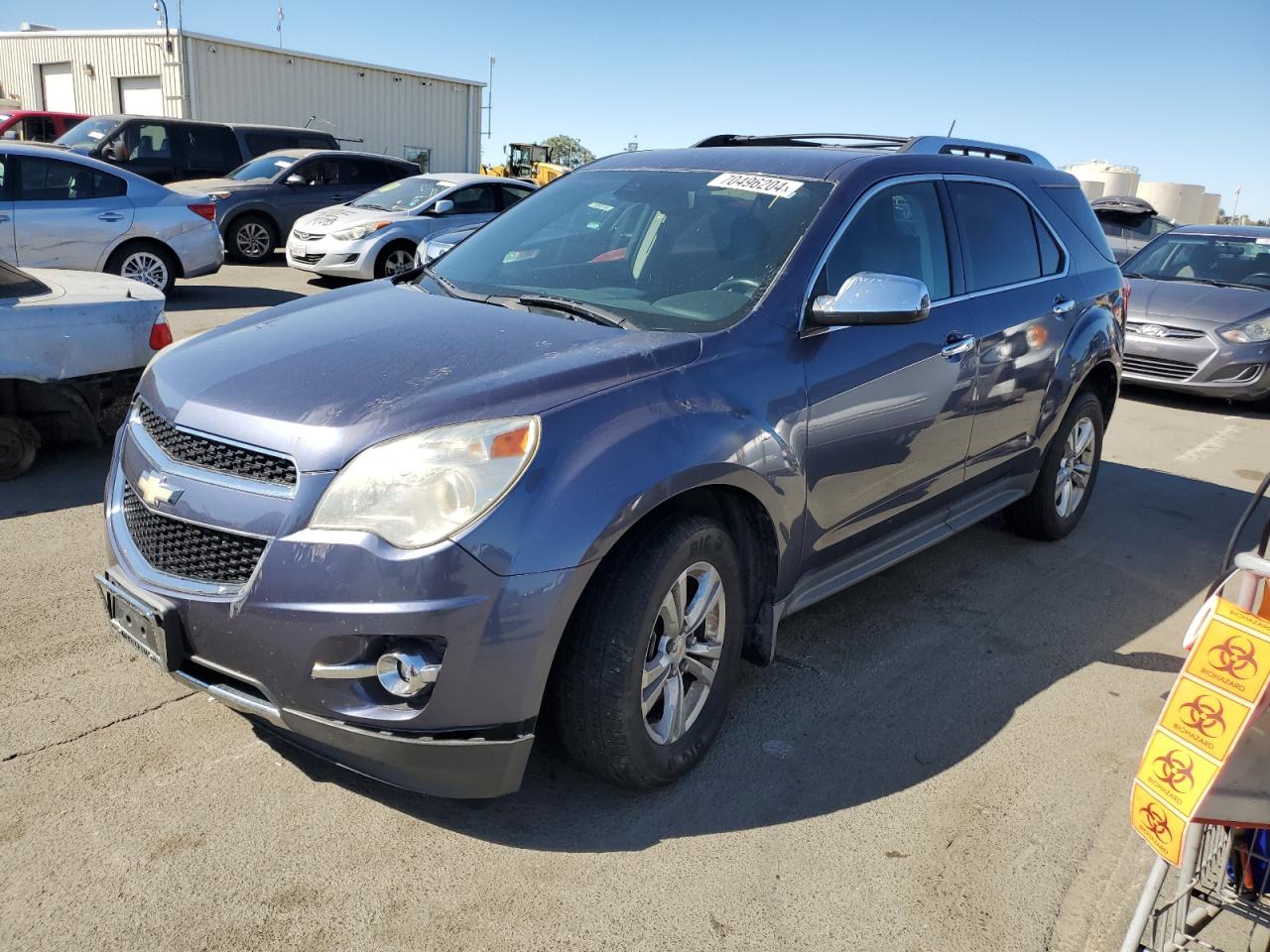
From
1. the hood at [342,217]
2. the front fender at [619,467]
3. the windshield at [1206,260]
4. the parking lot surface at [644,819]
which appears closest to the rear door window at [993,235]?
the parking lot surface at [644,819]

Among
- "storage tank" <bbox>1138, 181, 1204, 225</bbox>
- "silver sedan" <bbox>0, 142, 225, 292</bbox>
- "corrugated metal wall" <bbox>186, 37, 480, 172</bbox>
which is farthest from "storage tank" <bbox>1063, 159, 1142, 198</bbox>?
"silver sedan" <bbox>0, 142, 225, 292</bbox>

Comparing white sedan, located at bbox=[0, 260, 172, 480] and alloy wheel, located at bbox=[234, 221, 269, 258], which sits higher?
white sedan, located at bbox=[0, 260, 172, 480]

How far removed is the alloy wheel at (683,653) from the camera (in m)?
2.91

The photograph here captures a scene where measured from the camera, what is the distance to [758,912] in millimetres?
2580

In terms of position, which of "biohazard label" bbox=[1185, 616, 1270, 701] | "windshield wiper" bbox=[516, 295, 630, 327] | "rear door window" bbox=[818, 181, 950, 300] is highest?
"rear door window" bbox=[818, 181, 950, 300]

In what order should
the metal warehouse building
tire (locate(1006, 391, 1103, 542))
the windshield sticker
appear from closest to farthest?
the windshield sticker, tire (locate(1006, 391, 1103, 542)), the metal warehouse building

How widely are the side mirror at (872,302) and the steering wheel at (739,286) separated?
0.21 meters

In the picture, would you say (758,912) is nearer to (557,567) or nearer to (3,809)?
(557,567)

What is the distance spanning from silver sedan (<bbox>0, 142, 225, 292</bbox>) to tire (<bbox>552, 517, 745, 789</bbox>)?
28.9 ft

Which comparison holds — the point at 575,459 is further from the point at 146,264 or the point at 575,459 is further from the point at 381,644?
the point at 146,264

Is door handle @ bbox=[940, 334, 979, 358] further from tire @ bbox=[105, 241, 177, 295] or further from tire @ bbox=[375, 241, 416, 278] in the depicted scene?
tire @ bbox=[375, 241, 416, 278]

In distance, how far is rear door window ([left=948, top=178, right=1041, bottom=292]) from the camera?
431cm

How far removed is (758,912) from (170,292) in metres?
10.3

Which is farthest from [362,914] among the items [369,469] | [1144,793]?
[1144,793]
